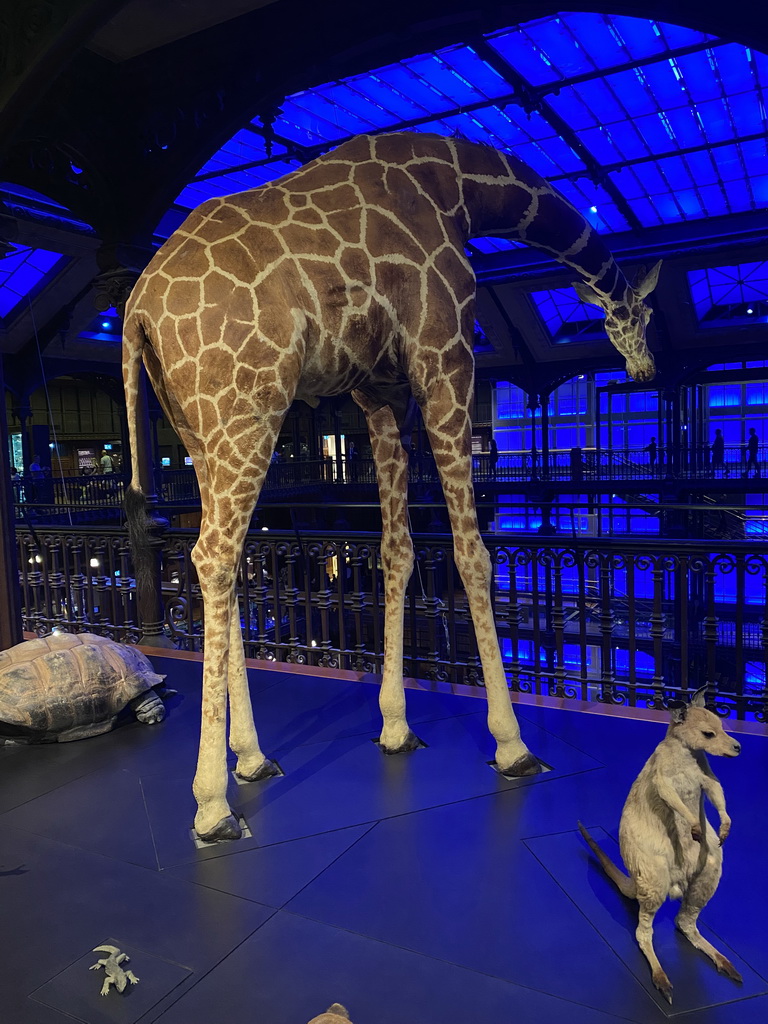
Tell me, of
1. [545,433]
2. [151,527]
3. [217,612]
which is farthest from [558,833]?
[545,433]

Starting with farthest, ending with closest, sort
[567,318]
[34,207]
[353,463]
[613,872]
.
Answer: [353,463] < [567,318] < [34,207] < [613,872]

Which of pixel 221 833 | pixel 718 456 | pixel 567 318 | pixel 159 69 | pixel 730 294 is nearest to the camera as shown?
pixel 221 833

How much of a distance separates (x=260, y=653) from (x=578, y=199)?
8.83 meters

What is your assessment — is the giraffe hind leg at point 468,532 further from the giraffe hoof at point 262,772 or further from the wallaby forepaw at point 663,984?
the wallaby forepaw at point 663,984

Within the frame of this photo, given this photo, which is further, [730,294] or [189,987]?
[730,294]

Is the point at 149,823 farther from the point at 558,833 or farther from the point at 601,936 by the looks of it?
the point at 601,936

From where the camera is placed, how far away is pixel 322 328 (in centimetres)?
212

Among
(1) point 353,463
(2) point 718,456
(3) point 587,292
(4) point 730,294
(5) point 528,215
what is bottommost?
(2) point 718,456

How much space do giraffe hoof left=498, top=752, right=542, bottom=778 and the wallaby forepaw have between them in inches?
36.6

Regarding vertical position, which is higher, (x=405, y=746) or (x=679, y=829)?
(x=679, y=829)

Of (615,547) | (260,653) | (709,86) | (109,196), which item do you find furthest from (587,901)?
(709,86)

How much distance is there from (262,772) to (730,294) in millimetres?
14111

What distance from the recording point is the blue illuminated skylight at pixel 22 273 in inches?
469

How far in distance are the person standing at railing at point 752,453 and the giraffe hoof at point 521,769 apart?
44.8ft
